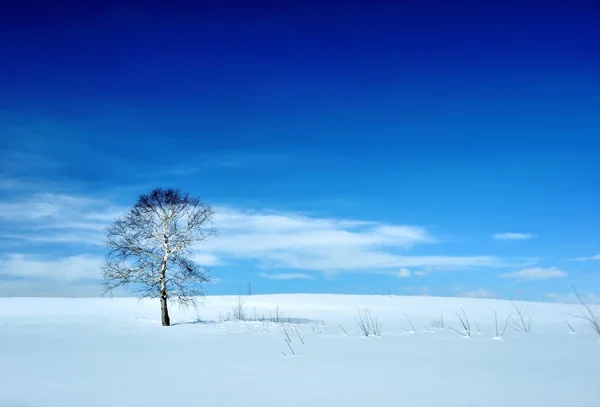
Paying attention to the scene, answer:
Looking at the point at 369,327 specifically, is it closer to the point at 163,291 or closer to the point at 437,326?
the point at 437,326

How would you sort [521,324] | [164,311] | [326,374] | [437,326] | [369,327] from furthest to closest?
[164,311], [521,324], [437,326], [369,327], [326,374]

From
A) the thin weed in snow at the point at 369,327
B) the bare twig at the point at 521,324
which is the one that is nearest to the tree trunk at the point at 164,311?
the thin weed in snow at the point at 369,327

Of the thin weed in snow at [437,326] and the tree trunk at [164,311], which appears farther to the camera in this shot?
the tree trunk at [164,311]

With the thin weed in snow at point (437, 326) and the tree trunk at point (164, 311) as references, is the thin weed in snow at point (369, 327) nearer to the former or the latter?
the thin weed in snow at point (437, 326)

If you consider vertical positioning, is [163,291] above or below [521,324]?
above

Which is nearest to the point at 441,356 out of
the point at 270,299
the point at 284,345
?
the point at 284,345

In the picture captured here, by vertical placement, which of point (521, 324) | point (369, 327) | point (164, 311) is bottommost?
point (521, 324)

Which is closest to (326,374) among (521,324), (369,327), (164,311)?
(369,327)

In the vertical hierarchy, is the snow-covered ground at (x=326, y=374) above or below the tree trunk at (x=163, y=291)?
below

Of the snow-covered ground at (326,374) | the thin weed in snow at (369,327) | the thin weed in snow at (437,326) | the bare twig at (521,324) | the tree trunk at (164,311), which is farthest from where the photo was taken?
the tree trunk at (164,311)

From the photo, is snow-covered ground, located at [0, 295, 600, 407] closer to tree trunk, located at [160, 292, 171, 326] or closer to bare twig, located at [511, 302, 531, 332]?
bare twig, located at [511, 302, 531, 332]

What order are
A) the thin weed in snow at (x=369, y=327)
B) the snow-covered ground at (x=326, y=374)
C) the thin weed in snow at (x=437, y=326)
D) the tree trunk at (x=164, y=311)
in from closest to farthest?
the snow-covered ground at (x=326, y=374)
the thin weed in snow at (x=369, y=327)
the thin weed in snow at (x=437, y=326)
the tree trunk at (x=164, y=311)

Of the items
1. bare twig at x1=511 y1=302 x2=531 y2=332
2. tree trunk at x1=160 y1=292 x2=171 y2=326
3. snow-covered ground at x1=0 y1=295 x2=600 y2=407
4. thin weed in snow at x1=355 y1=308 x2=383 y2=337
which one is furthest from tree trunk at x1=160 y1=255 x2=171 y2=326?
bare twig at x1=511 y1=302 x2=531 y2=332

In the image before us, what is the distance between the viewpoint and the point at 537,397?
4.11 m
